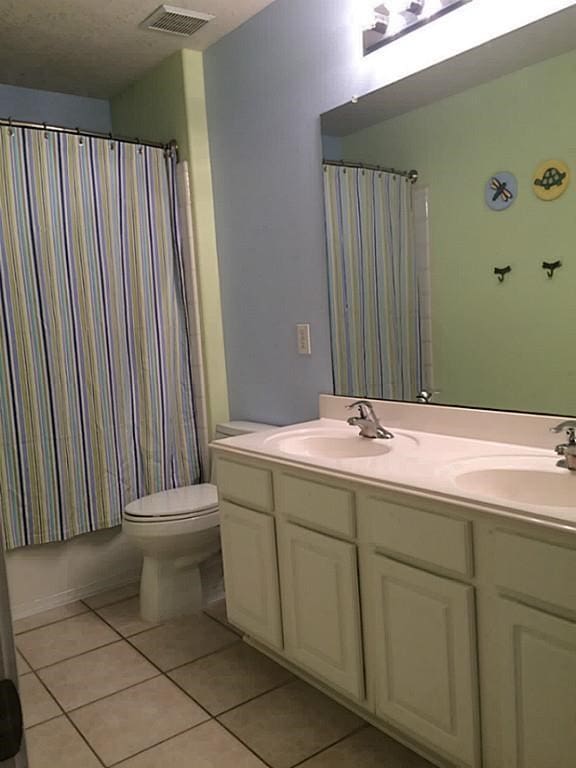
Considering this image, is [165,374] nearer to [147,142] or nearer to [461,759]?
[147,142]

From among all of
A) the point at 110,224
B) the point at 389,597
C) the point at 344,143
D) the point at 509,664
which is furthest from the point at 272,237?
the point at 509,664

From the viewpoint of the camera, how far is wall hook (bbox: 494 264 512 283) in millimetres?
1957

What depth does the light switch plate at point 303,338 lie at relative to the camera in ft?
8.82

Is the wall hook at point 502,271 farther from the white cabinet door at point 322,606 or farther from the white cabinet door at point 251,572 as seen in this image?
the white cabinet door at point 251,572

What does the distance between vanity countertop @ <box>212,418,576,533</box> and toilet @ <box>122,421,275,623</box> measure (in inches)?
19.5

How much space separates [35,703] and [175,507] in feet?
2.70

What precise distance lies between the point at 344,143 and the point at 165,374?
1300 mm

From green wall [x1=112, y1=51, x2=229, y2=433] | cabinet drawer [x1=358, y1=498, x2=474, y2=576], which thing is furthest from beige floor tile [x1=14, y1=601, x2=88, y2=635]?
cabinet drawer [x1=358, y1=498, x2=474, y2=576]

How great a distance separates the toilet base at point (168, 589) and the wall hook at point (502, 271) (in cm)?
163

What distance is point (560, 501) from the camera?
5.55 feet

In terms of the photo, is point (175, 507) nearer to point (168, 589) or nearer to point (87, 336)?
point (168, 589)

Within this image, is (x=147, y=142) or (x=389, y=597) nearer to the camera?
(x=389, y=597)

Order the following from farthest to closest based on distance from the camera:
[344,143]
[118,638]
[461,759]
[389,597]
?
[118,638], [344,143], [389,597], [461,759]

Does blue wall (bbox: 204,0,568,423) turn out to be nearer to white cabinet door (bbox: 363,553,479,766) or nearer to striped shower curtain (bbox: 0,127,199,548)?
striped shower curtain (bbox: 0,127,199,548)
